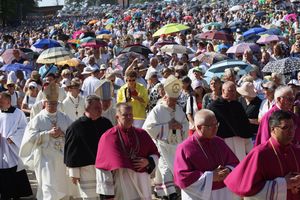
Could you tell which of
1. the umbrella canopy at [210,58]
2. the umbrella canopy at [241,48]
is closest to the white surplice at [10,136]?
the umbrella canopy at [210,58]

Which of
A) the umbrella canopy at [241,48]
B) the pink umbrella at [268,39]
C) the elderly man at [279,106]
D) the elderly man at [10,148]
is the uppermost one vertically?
the pink umbrella at [268,39]

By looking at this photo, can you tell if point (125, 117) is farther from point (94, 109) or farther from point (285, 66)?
point (285, 66)

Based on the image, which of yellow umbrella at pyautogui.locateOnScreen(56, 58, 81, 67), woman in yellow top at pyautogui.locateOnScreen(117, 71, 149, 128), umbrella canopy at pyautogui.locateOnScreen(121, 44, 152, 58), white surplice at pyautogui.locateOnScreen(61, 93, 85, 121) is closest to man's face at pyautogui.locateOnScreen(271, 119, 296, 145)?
woman in yellow top at pyautogui.locateOnScreen(117, 71, 149, 128)

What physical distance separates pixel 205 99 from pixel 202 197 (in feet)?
10.5

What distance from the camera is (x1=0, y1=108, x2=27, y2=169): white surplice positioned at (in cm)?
961

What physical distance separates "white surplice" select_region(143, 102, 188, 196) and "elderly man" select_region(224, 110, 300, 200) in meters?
3.53

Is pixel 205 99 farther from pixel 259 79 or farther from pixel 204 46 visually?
pixel 204 46

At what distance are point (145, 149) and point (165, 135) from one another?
2013mm

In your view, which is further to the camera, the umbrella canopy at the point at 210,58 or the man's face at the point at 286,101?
the umbrella canopy at the point at 210,58

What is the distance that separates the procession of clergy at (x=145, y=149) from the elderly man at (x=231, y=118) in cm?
1

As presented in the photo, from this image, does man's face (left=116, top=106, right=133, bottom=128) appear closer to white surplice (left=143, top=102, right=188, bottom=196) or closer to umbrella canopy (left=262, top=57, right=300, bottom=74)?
white surplice (left=143, top=102, right=188, bottom=196)

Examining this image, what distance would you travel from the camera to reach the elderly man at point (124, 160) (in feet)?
22.7

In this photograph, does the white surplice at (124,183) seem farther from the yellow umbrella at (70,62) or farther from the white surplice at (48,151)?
the yellow umbrella at (70,62)

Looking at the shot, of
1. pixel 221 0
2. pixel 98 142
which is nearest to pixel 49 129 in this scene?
Result: pixel 98 142
